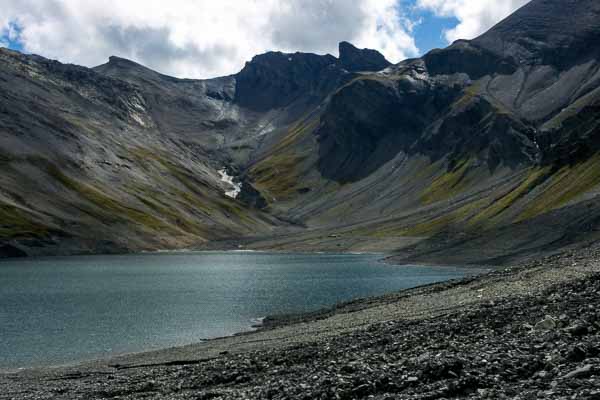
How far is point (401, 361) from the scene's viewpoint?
2712 centimetres

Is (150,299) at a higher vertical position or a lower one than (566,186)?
lower

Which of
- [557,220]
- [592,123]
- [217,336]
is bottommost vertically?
[217,336]

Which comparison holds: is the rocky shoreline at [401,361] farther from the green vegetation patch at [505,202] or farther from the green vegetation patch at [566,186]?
the green vegetation patch at [505,202]

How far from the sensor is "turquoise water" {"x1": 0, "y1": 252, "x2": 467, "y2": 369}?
203 ft

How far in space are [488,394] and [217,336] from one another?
47073 millimetres

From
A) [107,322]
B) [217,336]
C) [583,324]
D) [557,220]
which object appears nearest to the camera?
[583,324]

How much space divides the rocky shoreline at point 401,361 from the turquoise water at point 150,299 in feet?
33.0

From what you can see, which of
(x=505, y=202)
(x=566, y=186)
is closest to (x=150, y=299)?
(x=566, y=186)

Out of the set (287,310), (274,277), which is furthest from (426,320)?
(274,277)

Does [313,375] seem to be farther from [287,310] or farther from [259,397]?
[287,310]

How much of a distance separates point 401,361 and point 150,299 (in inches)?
2832

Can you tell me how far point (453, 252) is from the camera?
142 meters

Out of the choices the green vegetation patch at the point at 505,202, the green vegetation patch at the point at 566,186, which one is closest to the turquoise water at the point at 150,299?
the green vegetation patch at the point at 505,202

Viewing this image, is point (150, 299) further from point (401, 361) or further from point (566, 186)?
point (566, 186)
